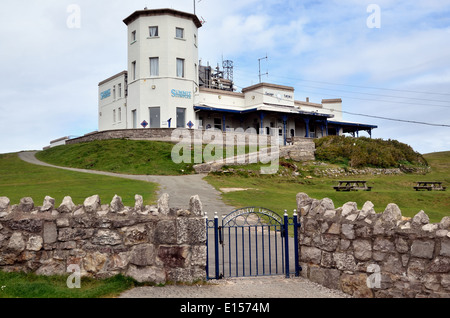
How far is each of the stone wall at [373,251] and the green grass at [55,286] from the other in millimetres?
3508

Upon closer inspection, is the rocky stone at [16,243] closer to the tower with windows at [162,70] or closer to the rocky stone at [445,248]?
the rocky stone at [445,248]

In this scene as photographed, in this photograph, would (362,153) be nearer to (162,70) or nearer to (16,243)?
(162,70)

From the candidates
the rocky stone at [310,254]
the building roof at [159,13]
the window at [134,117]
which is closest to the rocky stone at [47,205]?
the rocky stone at [310,254]

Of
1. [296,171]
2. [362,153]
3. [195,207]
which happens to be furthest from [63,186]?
[362,153]

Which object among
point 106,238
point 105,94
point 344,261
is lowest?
point 344,261

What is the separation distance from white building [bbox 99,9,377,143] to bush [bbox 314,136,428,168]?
9.72m

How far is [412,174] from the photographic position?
36281 mm

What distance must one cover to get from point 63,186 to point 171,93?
73.7 feet

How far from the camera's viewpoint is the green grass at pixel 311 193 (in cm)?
1855

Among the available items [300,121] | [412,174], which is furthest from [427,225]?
[300,121]

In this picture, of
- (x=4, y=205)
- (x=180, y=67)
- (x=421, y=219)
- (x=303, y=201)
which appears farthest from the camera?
(x=180, y=67)

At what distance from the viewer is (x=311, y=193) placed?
22.3 m
